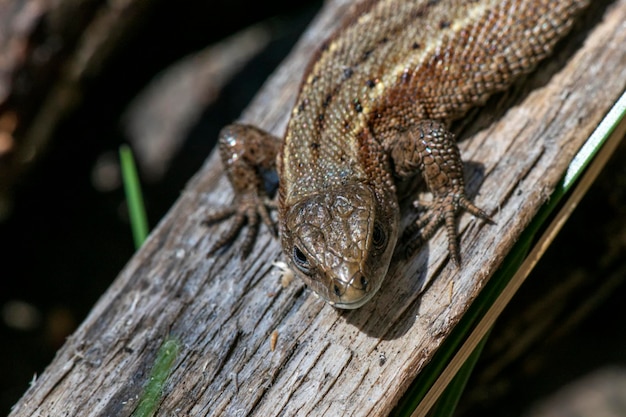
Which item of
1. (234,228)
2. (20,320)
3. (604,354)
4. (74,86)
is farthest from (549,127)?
(20,320)

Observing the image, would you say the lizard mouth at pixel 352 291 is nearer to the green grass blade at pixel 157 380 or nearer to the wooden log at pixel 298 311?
the wooden log at pixel 298 311

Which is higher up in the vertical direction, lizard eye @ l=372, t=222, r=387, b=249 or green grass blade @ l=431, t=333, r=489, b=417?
lizard eye @ l=372, t=222, r=387, b=249

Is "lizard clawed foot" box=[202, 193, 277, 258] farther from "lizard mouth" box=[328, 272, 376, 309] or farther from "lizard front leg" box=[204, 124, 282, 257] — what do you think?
"lizard mouth" box=[328, 272, 376, 309]

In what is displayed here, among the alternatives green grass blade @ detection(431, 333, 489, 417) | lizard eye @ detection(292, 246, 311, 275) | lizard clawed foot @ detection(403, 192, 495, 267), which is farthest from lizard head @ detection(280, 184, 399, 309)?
green grass blade @ detection(431, 333, 489, 417)

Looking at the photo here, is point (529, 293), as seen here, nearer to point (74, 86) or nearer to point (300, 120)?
point (300, 120)

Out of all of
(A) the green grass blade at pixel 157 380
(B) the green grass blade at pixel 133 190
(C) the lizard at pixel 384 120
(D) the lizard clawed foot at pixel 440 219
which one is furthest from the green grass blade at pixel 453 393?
(B) the green grass blade at pixel 133 190

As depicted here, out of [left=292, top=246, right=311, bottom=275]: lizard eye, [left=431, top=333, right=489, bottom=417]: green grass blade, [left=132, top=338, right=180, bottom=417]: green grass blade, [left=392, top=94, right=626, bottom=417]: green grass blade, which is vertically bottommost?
[left=431, top=333, right=489, bottom=417]: green grass blade

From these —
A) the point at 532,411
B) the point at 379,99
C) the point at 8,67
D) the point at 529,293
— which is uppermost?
the point at 8,67

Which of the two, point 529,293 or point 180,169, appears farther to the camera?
point 180,169

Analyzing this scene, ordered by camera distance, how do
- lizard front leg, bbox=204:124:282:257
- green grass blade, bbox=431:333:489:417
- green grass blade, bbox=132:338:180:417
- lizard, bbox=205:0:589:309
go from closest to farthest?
1. green grass blade, bbox=132:338:180:417
2. green grass blade, bbox=431:333:489:417
3. lizard, bbox=205:0:589:309
4. lizard front leg, bbox=204:124:282:257
